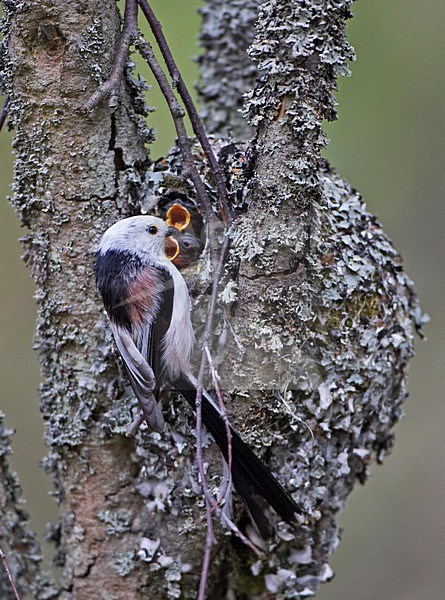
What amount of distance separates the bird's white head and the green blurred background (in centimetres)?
132

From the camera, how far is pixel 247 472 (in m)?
1.44

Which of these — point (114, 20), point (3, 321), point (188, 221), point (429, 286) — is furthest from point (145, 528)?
point (429, 286)

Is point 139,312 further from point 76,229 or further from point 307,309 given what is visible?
point 307,309

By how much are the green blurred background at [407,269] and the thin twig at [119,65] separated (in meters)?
1.38

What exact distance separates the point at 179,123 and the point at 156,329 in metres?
0.41

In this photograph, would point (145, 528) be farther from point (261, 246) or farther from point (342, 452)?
point (261, 246)

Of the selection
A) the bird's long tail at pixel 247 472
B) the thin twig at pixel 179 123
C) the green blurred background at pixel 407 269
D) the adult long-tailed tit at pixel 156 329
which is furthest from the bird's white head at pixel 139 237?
the green blurred background at pixel 407 269

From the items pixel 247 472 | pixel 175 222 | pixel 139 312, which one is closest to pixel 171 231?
pixel 175 222

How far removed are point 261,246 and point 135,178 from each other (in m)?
0.34

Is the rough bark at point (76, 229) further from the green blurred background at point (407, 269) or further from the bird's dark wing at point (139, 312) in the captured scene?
the green blurred background at point (407, 269)

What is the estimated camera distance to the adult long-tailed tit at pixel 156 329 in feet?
4.69

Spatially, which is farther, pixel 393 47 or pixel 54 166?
pixel 393 47

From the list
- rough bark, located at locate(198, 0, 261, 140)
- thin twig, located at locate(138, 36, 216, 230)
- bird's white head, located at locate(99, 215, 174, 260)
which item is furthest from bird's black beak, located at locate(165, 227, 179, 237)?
rough bark, located at locate(198, 0, 261, 140)

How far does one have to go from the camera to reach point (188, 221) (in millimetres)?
1578
